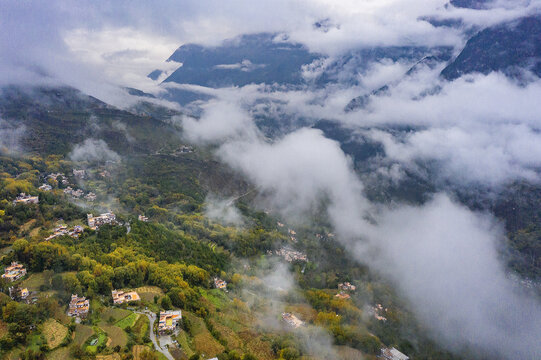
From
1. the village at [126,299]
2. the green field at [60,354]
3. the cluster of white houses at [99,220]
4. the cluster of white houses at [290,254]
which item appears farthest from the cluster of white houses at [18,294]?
the cluster of white houses at [290,254]

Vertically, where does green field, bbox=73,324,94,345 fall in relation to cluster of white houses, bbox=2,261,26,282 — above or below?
below

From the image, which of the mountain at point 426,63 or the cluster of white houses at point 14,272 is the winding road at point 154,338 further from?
the mountain at point 426,63

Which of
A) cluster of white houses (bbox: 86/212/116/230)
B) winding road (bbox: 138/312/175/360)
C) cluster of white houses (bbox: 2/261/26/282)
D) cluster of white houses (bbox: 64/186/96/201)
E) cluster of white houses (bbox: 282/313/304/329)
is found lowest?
cluster of white houses (bbox: 282/313/304/329)

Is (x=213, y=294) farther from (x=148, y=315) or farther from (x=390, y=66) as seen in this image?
(x=390, y=66)

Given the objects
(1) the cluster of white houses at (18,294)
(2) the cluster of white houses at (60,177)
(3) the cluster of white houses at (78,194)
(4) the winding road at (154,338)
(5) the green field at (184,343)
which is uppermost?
(1) the cluster of white houses at (18,294)

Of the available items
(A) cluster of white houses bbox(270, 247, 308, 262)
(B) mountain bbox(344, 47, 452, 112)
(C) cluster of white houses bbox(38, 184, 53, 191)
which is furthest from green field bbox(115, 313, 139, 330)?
(B) mountain bbox(344, 47, 452, 112)

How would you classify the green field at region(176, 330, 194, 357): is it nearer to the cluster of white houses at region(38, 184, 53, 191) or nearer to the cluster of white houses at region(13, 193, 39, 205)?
the cluster of white houses at region(13, 193, 39, 205)

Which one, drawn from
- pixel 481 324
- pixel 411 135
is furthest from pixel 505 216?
pixel 411 135
